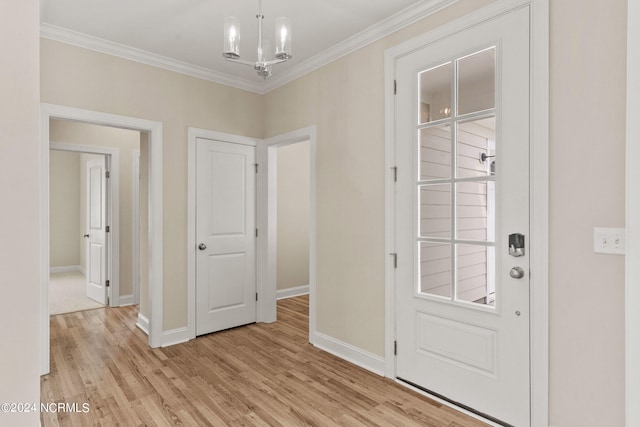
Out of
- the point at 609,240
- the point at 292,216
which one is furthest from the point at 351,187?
the point at 292,216

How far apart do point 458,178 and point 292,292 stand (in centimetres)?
362

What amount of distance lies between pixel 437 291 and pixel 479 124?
43.4 inches

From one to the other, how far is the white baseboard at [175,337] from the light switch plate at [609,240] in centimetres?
Result: 330

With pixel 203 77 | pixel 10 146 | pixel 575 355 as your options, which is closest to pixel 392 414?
pixel 575 355

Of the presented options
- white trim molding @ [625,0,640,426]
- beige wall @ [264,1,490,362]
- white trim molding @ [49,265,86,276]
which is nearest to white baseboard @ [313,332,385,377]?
beige wall @ [264,1,490,362]

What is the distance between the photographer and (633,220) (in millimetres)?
1549

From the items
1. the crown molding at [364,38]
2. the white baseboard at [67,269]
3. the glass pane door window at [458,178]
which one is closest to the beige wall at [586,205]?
the glass pane door window at [458,178]

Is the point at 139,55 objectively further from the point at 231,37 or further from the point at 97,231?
the point at 97,231

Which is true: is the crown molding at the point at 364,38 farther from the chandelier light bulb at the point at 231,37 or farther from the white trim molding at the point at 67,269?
the white trim molding at the point at 67,269

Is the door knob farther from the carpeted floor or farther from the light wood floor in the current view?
the carpeted floor

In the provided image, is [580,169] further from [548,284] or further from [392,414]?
[392,414]

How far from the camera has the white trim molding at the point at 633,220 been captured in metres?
1.54

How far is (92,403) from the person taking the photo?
7.56 ft

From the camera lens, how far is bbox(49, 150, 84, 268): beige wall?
7133 millimetres
